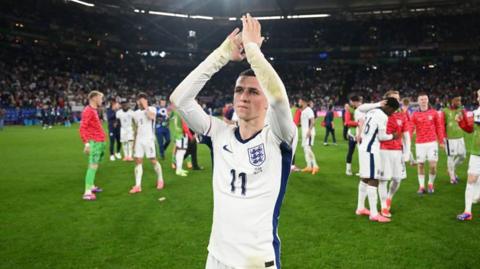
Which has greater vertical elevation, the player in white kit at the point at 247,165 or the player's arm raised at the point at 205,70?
the player's arm raised at the point at 205,70

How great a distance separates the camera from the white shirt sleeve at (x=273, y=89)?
6.65 feet

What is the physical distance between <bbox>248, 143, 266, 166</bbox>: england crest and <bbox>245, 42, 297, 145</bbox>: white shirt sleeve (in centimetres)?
20

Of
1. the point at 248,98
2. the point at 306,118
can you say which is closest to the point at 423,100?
the point at 306,118

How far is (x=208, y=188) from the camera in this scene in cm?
985

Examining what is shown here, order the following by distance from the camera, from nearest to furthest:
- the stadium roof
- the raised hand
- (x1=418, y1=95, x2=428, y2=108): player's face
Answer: the raised hand < (x1=418, y1=95, x2=428, y2=108): player's face < the stadium roof

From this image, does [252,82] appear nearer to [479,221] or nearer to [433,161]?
[479,221]

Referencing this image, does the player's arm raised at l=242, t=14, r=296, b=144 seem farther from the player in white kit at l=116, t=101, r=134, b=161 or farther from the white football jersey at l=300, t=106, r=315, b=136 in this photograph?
the player in white kit at l=116, t=101, r=134, b=161

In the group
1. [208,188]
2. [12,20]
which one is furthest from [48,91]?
[208,188]

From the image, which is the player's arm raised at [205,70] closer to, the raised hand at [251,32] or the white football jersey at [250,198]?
the raised hand at [251,32]

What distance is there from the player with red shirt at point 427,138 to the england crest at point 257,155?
26.2ft

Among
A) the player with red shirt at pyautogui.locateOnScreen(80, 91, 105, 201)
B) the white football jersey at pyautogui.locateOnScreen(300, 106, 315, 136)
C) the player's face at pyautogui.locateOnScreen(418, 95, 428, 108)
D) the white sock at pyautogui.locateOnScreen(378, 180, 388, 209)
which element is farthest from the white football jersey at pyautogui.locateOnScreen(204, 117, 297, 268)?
the white football jersey at pyautogui.locateOnScreen(300, 106, 315, 136)

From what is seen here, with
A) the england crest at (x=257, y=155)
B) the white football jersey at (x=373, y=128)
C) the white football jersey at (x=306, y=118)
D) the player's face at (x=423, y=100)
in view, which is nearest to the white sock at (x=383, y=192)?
the white football jersey at (x=373, y=128)

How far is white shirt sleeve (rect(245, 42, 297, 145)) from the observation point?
2.03 m

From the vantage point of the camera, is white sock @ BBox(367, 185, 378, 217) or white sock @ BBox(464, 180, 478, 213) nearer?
white sock @ BBox(464, 180, 478, 213)
